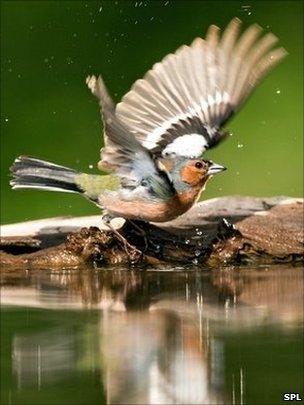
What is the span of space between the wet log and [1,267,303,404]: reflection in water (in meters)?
0.10

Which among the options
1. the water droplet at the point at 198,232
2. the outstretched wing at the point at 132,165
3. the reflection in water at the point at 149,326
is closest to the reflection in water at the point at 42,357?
the reflection in water at the point at 149,326

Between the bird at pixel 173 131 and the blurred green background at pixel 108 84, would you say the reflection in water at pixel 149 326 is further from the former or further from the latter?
the blurred green background at pixel 108 84

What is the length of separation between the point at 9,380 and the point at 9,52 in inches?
142

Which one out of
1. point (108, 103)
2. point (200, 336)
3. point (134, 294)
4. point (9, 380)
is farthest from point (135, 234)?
point (9, 380)

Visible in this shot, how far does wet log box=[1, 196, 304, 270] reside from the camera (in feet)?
16.2

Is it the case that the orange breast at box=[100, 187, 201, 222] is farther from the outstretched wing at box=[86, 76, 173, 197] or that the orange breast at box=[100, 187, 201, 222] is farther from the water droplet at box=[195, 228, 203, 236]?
the water droplet at box=[195, 228, 203, 236]

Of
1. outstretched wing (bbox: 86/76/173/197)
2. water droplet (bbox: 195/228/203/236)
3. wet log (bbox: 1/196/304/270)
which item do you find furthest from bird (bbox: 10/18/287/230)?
water droplet (bbox: 195/228/203/236)

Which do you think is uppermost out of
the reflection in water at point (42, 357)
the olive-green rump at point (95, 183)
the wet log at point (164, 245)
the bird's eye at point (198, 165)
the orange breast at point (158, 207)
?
the bird's eye at point (198, 165)

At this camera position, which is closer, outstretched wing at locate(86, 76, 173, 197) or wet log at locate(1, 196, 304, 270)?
outstretched wing at locate(86, 76, 173, 197)

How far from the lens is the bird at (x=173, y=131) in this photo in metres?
4.79

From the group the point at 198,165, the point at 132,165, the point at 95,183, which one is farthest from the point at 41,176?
the point at 198,165

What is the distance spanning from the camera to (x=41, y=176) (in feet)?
16.3

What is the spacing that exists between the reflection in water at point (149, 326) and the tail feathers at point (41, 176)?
0.35m

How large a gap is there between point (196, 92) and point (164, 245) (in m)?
0.61
